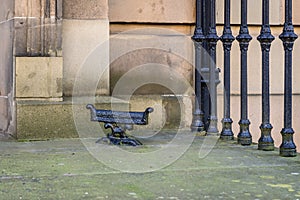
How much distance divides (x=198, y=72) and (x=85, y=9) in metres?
1.12

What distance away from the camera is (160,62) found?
17.3ft

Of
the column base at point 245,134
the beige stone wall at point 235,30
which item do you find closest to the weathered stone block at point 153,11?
the beige stone wall at point 235,30

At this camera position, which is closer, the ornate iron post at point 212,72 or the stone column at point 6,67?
the stone column at point 6,67

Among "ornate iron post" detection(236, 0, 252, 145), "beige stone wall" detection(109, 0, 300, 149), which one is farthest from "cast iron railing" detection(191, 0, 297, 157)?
"beige stone wall" detection(109, 0, 300, 149)

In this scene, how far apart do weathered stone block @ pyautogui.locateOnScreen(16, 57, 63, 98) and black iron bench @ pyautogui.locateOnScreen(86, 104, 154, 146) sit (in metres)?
0.41

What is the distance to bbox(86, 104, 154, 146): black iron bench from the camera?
4.20m

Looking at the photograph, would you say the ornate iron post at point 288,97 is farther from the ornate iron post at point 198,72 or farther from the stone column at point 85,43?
the stone column at point 85,43

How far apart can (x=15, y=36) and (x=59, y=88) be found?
0.53 metres

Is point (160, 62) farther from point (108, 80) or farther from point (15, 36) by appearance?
point (15, 36)

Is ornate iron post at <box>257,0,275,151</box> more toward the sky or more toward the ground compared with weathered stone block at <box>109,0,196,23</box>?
more toward the ground

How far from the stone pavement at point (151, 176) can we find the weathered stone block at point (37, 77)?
60 cm

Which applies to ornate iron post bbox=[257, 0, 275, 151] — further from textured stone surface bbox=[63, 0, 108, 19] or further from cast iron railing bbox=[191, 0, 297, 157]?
textured stone surface bbox=[63, 0, 108, 19]

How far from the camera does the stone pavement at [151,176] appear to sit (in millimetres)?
2656

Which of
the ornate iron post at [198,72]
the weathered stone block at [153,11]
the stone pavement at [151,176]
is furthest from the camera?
the weathered stone block at [153,11]
